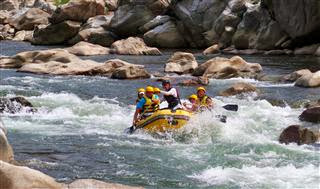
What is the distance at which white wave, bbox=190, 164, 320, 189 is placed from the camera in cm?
1142

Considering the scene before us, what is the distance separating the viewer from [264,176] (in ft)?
39.2

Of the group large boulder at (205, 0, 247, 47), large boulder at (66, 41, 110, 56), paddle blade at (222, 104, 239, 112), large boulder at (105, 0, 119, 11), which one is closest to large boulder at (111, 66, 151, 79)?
paddle blade at (222, 104, 239, 112)

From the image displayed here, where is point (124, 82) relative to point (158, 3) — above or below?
below

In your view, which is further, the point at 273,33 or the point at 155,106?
the point at 273,33

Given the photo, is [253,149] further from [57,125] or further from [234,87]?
[234,87]

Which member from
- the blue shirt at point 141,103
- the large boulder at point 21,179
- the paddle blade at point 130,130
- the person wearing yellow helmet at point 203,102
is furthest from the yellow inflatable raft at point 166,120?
the large boulder at point 21,179

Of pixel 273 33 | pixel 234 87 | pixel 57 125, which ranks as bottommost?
pixel 57 125

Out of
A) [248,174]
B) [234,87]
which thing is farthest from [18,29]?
[248,174]

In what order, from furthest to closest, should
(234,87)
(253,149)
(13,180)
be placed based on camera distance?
(234,87) < (253,149) < (13,180)

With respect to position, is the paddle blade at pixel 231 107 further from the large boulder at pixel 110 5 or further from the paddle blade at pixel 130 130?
the large boulder at pixel 110 5

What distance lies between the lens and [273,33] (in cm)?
4122

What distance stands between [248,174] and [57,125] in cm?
781

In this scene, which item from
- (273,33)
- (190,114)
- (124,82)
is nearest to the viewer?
(190,114)

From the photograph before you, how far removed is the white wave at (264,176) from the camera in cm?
1142
